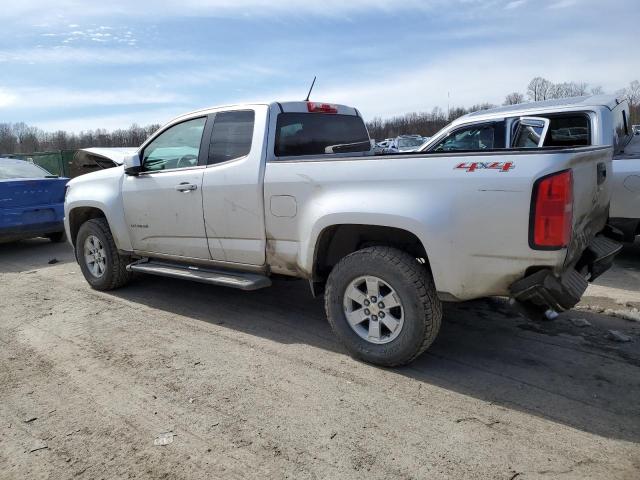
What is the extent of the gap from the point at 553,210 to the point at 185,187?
10.3 ft

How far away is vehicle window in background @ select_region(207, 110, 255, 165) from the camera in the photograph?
435 cm

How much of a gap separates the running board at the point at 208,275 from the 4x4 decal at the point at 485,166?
1.93m

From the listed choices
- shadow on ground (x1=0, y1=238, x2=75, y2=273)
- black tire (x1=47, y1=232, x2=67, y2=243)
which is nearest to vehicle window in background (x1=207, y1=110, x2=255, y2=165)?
shadow on ground (x1=0, y1=238, x2=75, y2=273)

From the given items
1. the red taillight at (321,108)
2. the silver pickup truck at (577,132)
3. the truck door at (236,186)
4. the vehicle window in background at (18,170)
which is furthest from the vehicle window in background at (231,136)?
the vehicle window in background at (18,170)

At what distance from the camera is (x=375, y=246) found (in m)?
3.64

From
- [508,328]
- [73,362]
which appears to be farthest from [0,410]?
[508,328]

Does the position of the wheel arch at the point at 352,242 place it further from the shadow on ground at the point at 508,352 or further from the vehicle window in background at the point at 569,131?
the vehicle window in background at the point at 569,131

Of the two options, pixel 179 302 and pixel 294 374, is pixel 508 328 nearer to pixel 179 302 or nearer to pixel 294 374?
pixel 294 374

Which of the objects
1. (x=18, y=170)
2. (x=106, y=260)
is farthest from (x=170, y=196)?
(x=18, y=170)

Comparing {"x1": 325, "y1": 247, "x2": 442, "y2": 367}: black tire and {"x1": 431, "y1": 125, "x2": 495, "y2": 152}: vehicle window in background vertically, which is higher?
{"x1": 431, "y1": 125, "x2": 495, "y2": 152}: vehicle window in background

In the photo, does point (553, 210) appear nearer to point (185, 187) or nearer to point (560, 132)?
point (185, 187)

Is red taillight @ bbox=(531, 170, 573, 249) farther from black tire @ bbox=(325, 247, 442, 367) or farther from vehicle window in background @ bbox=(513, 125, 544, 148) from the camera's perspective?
vehicle window in background @ bbox=(513, 125, 544, 148)

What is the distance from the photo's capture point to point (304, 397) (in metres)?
3.25

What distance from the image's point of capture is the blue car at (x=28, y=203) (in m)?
8.09
